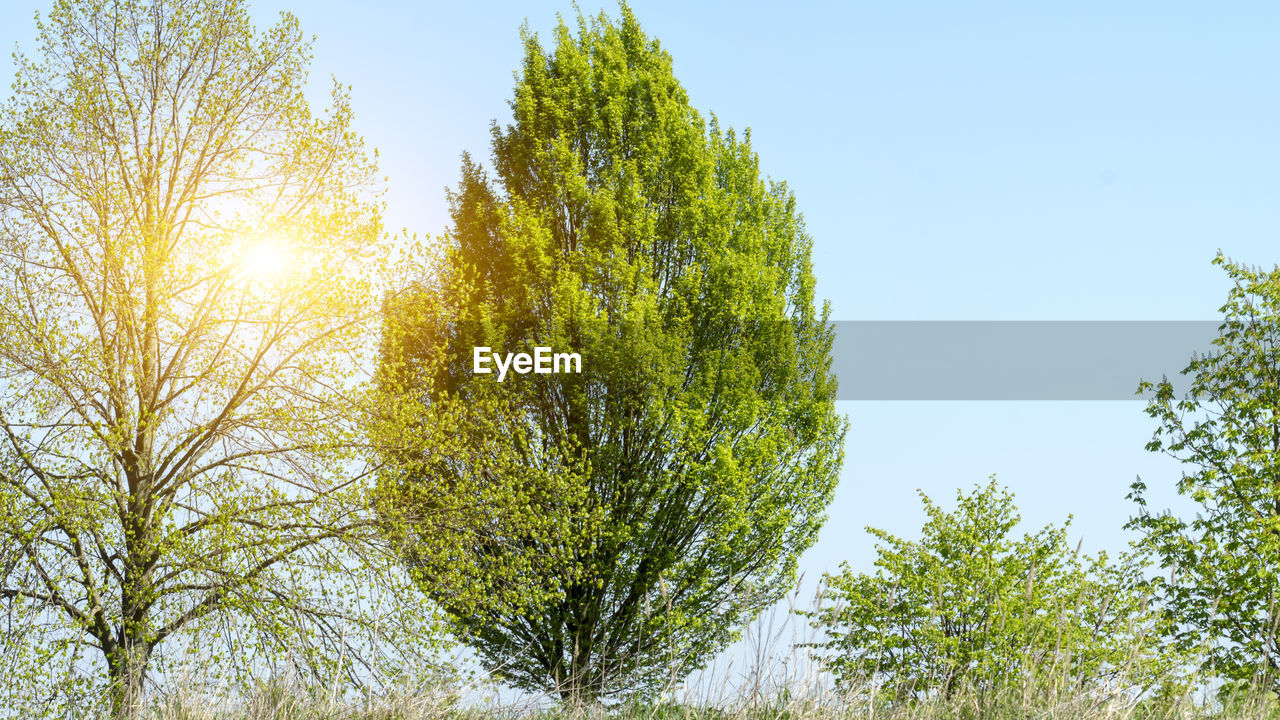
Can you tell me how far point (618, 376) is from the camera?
13781mm

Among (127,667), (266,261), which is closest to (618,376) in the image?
(266,261)

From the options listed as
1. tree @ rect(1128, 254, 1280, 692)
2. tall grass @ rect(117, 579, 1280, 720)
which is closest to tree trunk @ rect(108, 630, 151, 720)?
tall grass @ rect(117, 579, 1280, 720)

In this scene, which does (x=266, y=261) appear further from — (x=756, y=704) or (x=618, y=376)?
(x=756, y=704)

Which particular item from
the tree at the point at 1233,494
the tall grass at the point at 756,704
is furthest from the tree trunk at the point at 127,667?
the tree at the point at 1233,494

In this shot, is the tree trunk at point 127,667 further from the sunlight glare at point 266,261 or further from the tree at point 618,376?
the sunlight glare at point 266,261

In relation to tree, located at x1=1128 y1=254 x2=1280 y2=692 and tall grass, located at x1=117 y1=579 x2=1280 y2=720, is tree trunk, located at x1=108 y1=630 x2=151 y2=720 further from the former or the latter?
tree, located at x1=1128 y1=254 x2=1280 y2=692

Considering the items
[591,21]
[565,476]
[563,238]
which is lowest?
[565,476]

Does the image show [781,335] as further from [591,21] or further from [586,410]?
[591,21]

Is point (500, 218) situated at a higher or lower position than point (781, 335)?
higher

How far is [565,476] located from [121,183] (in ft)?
25.5

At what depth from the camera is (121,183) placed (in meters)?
13.3

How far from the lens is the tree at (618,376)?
13.6 meters

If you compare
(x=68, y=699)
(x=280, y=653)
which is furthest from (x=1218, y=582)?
(x=68, y=699)

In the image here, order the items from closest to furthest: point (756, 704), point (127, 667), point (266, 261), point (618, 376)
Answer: point (756, 704) < point (127, 667) < point (266, 261) < point (618, 376)
